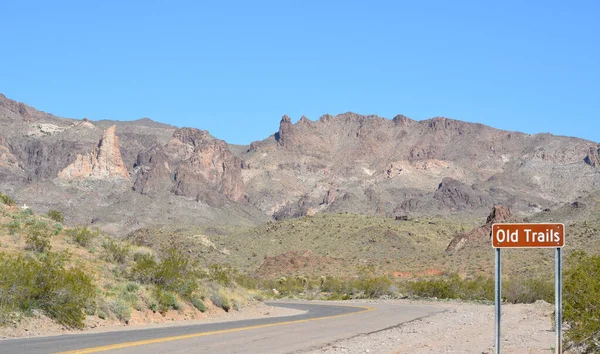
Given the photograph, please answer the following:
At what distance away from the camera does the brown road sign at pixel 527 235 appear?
11.6m

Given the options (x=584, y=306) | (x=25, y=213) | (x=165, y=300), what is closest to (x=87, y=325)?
(x=165, y=300)

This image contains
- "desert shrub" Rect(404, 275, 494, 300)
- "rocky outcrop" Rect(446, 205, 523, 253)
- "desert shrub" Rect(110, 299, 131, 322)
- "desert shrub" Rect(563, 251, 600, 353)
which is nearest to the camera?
"desert shrub" Rect(563, 251, 600, 353)

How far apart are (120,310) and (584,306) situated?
14.0 metres

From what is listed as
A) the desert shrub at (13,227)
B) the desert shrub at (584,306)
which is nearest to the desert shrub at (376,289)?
the desert shrub at (13,227)

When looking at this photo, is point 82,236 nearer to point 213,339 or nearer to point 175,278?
point 175,278

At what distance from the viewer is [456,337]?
73.7 feet

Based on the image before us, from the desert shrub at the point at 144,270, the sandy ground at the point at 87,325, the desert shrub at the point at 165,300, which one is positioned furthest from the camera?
the desert shrub at the point at 144,270

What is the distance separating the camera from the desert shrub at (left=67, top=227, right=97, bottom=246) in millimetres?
31281

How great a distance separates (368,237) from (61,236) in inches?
2995

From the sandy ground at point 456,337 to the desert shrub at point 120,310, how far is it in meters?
7.33

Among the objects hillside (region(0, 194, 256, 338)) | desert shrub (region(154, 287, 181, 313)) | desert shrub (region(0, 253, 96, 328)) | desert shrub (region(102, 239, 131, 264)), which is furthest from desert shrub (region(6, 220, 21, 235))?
desert shrub (region(0, 253, 96, 328))

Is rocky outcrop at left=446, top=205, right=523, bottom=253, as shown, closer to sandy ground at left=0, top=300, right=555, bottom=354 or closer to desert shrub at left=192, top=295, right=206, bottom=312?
sandy ground at left=0, top=300, right=555, bottom=354

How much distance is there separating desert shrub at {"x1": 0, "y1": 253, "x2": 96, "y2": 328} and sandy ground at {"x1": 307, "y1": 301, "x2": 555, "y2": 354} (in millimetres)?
7327

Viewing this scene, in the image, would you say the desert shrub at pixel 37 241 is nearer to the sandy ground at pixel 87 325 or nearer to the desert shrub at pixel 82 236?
the desert shrub at pixel 82 236
